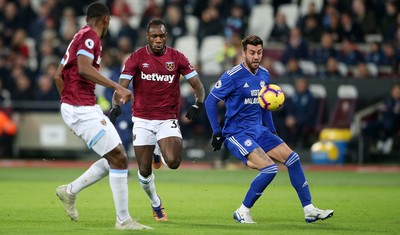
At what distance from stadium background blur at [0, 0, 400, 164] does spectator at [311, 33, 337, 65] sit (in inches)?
1.1

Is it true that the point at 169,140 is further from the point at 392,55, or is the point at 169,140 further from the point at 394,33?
the point at 394,33

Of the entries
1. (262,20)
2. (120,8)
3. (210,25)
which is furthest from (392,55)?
(120,8)

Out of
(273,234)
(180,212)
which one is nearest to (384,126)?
(180,212)

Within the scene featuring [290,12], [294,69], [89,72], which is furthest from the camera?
[290,12]

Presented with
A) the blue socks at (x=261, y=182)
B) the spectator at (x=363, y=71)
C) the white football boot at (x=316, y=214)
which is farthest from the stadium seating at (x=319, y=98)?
the white football boot at (x=316, y=214)

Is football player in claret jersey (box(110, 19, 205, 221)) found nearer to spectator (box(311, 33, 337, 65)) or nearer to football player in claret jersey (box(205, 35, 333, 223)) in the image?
football player in claret jersey (box(205, 35, 333, 223))

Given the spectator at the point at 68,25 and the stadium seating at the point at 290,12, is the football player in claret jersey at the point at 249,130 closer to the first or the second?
the stadium seating at the point at 290,12

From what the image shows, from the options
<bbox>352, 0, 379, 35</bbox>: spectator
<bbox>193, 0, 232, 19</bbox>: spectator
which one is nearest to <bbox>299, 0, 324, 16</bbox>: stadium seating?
<bbox>352, 0, 379, 35</bbox>: spectator

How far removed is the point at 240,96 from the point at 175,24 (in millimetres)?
12597

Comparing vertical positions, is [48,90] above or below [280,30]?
below

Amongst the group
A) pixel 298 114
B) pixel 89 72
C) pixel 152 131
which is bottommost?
pixel 298 114

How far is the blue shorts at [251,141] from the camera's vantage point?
1096cm

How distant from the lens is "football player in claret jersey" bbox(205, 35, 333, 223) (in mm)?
10906

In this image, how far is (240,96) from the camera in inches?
439
